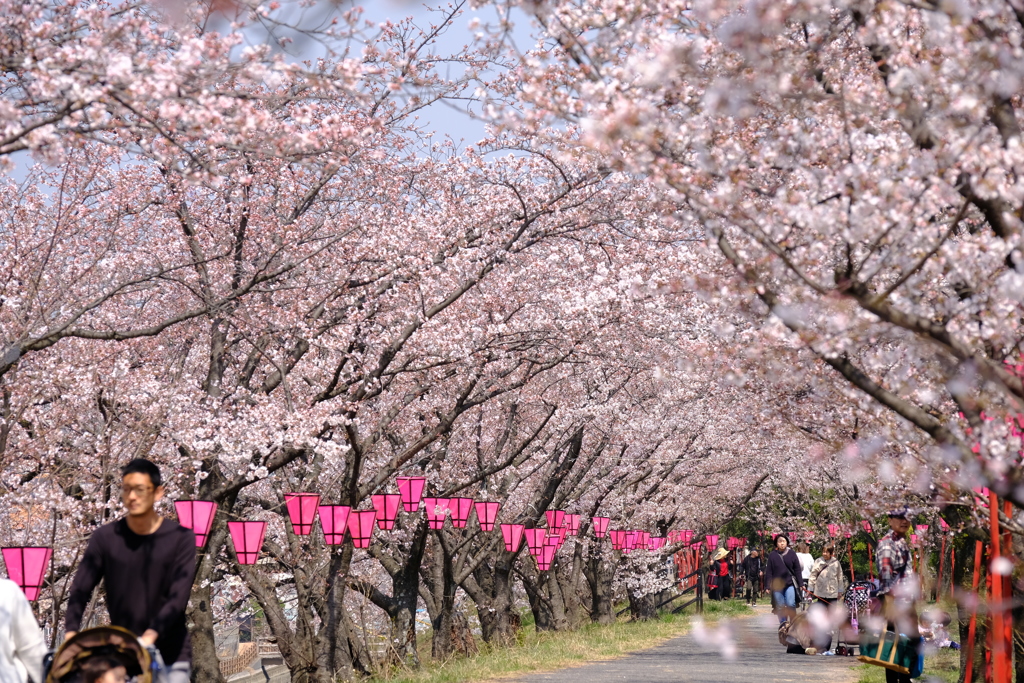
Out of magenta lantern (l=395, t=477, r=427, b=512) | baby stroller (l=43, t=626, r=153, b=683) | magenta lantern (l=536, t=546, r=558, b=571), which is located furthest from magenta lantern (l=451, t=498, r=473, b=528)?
baby stroller (l=43, t=626, r=153, b=683)

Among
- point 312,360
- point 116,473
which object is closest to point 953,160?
point 116,473

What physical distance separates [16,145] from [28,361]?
826 cm

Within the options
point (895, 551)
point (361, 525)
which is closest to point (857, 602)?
point (895, 551)

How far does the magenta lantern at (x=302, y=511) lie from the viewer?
13570 millimetres

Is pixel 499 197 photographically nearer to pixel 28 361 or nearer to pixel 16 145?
pixel 28 361

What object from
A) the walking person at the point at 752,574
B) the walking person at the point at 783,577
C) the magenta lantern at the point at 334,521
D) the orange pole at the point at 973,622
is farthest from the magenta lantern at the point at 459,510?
the walking person at the point at 752,574

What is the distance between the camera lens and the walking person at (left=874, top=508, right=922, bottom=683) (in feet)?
32.6

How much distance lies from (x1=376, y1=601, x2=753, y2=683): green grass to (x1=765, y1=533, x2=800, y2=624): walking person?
3.39m

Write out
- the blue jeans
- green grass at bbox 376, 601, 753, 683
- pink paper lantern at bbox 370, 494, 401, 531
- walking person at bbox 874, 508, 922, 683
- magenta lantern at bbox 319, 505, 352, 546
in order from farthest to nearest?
the blue jeans → pink paper lantern at bbox 370, 494, 401, 531 → green grass at bbox 376, 601, 753, 683 → magenta lantern at bbox 319, 505, 352, 546 → walking person at bbox 874, 508, 922, 683

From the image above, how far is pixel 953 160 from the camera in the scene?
5.44 metres

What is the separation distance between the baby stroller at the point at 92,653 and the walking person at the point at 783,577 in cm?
1309

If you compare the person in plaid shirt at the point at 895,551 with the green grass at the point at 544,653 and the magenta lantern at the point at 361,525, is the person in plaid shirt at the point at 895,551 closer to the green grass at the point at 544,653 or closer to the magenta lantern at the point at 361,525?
the green grass at the point at 544,653

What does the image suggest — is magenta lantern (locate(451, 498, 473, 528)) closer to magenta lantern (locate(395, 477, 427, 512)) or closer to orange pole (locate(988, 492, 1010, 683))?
magenta lantern (locate(395, 477, 427, 512))

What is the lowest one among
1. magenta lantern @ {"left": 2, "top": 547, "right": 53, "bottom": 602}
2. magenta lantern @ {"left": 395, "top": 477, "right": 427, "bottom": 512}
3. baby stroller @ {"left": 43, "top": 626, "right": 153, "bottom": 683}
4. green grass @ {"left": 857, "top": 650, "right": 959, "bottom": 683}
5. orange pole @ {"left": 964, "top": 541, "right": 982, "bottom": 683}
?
green grass @ {"left": 857, "top": 650, "right": 959, "bottom": 683}
